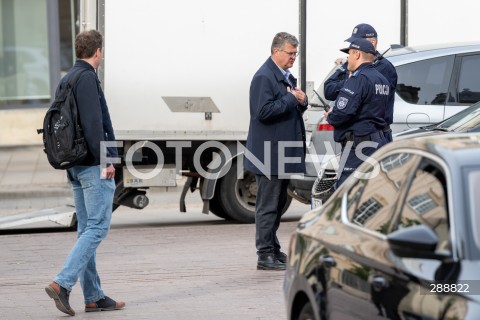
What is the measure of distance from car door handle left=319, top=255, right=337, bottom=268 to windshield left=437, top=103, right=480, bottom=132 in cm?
402

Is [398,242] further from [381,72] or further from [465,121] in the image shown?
[381,72]

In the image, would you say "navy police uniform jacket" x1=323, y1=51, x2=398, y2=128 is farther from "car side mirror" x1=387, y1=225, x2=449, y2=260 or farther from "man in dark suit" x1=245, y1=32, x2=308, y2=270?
"car side mirror" x1=387, y1=225, x2=449, y2=260

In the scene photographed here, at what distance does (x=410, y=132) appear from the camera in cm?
1047

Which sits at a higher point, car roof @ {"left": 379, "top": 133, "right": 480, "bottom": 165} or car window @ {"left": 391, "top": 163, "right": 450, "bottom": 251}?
car roof @ {"left": 379, "top": 133, "right": 480, "bottom": 165}

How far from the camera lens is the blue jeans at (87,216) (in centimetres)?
792

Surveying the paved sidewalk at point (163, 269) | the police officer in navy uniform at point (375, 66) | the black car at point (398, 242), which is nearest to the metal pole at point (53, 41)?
the paved sidewalk at point (163, 269)

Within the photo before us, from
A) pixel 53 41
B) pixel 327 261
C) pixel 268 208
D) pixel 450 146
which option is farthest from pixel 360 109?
pixel 53 41

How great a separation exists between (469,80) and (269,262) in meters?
3.18

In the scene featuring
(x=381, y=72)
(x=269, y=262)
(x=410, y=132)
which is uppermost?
(x=381, y=72)

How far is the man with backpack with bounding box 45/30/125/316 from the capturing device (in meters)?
7.91

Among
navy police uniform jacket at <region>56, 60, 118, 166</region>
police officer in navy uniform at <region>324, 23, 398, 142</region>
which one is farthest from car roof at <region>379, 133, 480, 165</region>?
police officer in navy uniform at <region>324, 23, 398, 142</region>

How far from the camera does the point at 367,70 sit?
29.5 ft

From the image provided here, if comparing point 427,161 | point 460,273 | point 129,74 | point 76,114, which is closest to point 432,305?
point 460,273

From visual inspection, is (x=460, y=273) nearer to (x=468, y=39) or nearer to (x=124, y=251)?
(x=124, y=251)
